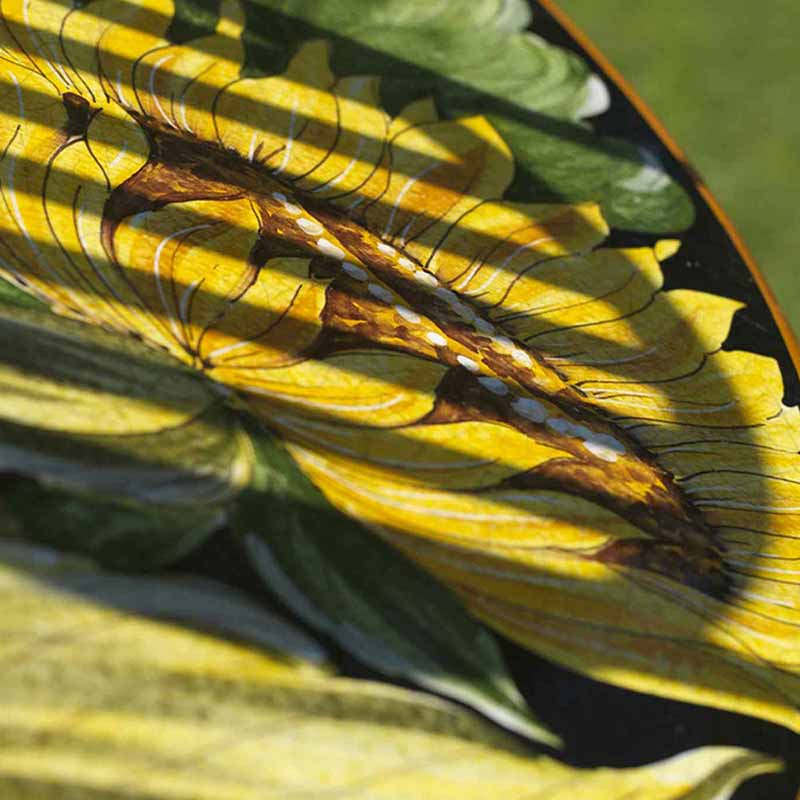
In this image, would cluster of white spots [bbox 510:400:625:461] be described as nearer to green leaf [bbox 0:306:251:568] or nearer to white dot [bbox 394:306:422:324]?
white dot [bbox 394:306:422:324]

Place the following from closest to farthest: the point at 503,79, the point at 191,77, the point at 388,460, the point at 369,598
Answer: the point at 369,598 < the point at 388,460 < the point at 191,77 < the point at 503,79

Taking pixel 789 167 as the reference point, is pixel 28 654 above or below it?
below

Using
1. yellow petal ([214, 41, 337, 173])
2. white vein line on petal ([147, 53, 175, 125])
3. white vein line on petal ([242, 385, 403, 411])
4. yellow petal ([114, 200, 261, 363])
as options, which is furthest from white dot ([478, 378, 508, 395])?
white vein line on petal ([147, 53, 175, 125])

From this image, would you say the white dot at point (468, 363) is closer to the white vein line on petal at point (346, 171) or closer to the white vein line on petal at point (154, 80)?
the white vein line on petal at point (346, 171)

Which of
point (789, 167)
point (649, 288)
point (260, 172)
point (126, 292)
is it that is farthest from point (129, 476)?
point (789, 167)

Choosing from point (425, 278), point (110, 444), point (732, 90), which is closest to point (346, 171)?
point (425, 278)

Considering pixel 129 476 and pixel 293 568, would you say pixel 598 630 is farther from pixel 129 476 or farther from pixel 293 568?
pixel 129 476

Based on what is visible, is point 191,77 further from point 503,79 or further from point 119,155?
point 503,79
